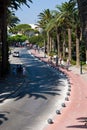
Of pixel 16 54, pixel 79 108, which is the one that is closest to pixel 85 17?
pixel 79 108

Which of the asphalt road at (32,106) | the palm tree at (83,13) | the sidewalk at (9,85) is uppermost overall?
the palm tree at (83,13)

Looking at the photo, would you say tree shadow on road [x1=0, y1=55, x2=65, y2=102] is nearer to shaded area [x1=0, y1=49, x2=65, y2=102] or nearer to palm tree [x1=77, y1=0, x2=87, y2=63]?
shaded area [x1=0, y1=49, x2=65, y2=102]

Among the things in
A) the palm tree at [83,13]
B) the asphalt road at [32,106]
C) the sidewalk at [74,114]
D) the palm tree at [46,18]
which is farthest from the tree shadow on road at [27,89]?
the palm tree at [46,18]

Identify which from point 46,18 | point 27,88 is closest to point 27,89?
point 27,88

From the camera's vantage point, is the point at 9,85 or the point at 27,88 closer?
the point at 27,88

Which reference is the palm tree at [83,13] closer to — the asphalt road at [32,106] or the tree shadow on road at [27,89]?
the asphalt road at [32,106]

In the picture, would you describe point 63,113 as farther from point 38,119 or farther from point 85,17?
point 85,17

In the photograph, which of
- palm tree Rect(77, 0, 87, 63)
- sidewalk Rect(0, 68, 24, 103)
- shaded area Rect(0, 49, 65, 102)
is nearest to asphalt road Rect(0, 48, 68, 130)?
shaded area Rect(0, 49, 65, 102)

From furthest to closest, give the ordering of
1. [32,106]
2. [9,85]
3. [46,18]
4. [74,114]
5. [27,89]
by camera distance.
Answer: [46,18] < [9,85] < [27,89] < [32,106] < [74,114]

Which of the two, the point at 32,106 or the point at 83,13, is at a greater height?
the point at 83,13

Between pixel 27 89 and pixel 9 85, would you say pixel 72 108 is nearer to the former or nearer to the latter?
Answer: pixel 27 89

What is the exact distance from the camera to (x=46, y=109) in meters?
26.9

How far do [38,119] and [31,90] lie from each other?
1303 centimetres

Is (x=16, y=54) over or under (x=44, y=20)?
under
